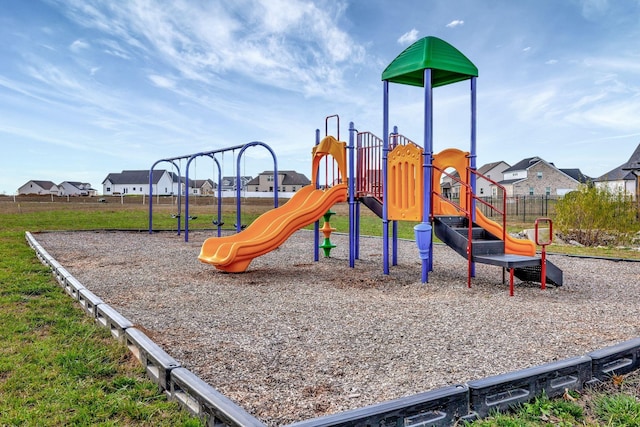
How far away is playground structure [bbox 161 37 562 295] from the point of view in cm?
689

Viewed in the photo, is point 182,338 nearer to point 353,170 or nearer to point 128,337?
point 128,337

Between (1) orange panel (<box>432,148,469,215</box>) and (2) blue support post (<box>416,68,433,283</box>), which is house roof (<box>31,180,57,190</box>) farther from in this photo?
(2) blue support post (<box>416,68,433,283</box>)

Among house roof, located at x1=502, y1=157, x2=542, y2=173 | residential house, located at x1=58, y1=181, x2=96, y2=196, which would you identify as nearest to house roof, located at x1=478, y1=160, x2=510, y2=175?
house roof, located at x1=502, y1=157, x2=542, y2=173

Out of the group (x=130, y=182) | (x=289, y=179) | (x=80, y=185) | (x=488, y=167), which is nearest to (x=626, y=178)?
(x=488, y=167)

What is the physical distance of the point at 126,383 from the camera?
10.3ft

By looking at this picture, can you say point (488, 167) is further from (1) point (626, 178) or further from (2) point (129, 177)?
(2) point (129, 177)

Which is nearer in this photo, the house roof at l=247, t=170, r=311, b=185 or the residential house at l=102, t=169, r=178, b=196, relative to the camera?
the house roof at l=247, t=170, r=311, b=185

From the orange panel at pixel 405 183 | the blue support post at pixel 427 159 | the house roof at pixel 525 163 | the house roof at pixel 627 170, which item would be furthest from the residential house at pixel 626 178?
the house roof at pixel 525 163

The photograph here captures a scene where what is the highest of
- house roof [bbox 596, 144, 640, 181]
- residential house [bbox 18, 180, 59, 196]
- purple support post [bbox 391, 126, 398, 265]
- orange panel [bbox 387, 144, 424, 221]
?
residential house [bbox 18, 180, 59, 196]

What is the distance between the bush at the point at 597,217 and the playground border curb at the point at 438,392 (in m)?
11.3

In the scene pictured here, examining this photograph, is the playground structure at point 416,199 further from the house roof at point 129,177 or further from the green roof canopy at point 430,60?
the house roof at point 129,177

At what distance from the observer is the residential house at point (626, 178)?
587 inches

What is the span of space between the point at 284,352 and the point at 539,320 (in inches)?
104

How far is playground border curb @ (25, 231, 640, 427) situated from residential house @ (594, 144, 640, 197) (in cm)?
1258
